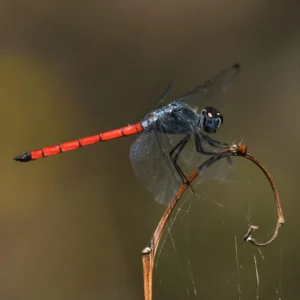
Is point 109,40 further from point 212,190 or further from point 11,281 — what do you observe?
point 11,281

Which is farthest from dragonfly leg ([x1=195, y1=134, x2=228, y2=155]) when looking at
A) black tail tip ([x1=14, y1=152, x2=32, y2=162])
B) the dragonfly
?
black tail tip ([x1=14, y1=152, x2=32, y2=162])

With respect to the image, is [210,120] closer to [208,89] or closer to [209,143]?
[209,143]

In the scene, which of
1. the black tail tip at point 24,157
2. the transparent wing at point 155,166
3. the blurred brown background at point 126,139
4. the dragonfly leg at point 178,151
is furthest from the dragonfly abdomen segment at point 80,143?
the blurred brown background at point 126,139

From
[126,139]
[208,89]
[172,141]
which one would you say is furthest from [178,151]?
[126,139]

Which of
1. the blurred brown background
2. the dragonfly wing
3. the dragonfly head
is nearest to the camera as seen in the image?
the dragonfly wing

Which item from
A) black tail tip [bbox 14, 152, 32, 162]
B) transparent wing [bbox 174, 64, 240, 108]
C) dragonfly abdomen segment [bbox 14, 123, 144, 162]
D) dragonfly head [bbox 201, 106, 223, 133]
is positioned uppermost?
transparent wing [bbox 174, 64, 240, 108]

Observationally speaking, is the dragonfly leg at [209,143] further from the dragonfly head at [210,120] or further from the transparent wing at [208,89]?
the transparent wing at [208,89]

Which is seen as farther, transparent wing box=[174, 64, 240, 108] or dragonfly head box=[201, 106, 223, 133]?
transparent wing box=[174, 64, 240, 108]

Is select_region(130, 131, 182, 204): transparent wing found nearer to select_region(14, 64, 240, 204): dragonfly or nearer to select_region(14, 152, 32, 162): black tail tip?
select_region(14, 64, 240, 204): dragonfly

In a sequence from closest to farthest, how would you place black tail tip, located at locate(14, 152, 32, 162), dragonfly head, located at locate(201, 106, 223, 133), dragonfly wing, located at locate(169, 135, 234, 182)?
1. dragonfly wing, located at locate(169, 135, 234, 182)
2. dragonfly head, located at locate(201, 106, 223, 133)
3. black tail tip, located at locate(14, 152, 32, 162)
